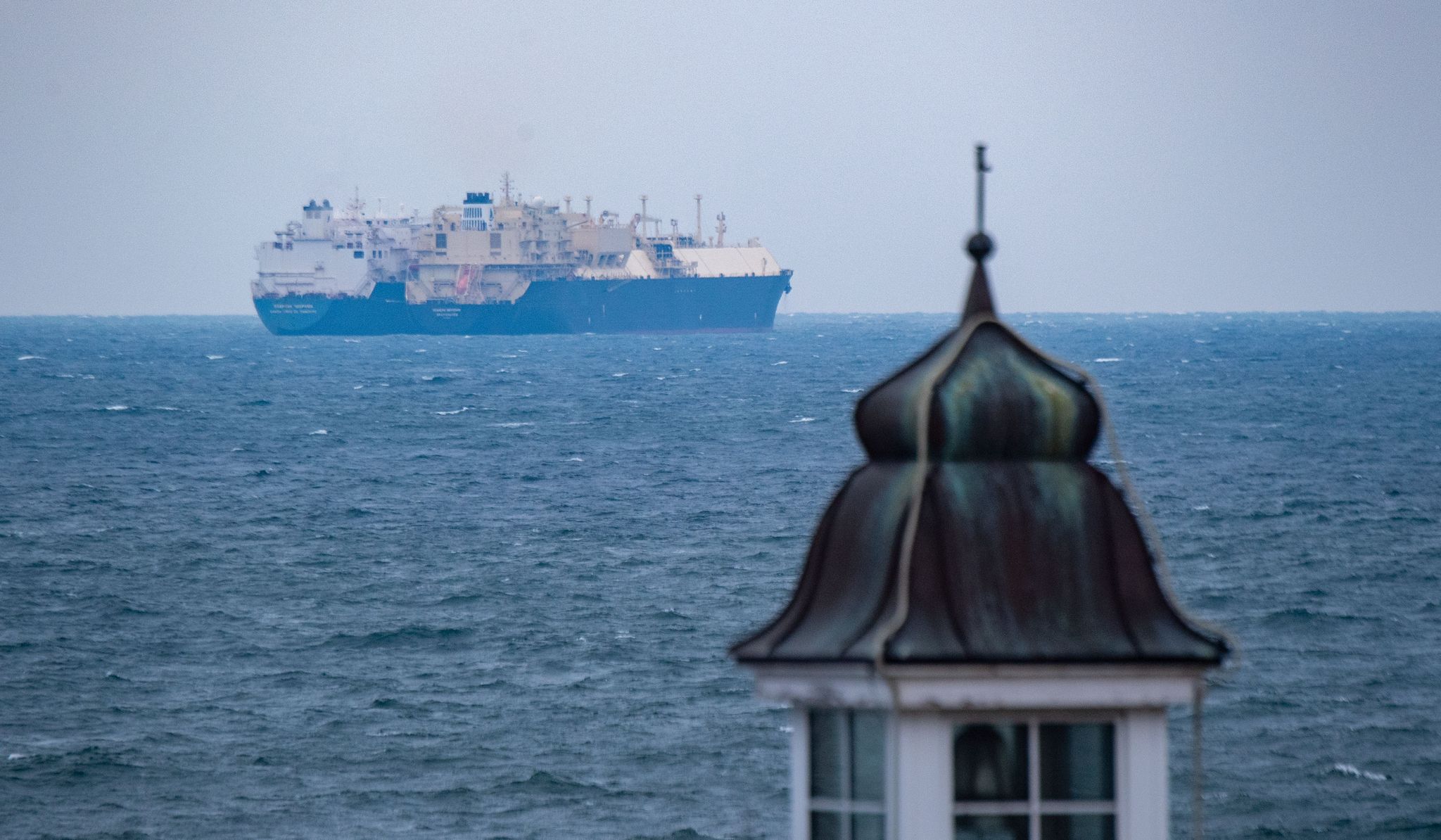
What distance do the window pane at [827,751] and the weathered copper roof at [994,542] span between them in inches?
4.9

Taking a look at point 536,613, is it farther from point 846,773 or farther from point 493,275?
point 493,275

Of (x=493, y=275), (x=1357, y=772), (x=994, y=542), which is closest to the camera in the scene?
(x=994, y=542)

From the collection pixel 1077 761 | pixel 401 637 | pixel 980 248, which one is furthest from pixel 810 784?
pixel 401 637

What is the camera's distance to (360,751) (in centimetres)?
2336

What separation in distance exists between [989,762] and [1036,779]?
0.26 ft

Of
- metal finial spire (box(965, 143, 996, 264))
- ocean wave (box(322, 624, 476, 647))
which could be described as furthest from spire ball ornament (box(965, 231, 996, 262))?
ocean wave (box(322, 624, 476, 647))

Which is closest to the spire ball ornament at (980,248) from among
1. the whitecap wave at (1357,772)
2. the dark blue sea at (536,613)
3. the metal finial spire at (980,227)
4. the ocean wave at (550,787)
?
the metal finial spire at (980,227)

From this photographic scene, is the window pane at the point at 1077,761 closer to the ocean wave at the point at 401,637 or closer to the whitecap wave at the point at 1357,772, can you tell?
the whitecap wave at the point at 1357,772

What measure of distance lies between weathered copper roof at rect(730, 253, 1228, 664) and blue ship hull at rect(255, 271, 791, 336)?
452 feet

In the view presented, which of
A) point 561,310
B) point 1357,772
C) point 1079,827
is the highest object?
point 1079,827

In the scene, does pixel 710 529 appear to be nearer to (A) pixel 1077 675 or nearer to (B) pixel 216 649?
(B) pixel 216 649

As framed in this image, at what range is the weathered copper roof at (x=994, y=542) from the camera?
327cm

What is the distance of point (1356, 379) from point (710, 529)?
5613 cm

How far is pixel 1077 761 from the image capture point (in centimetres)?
337
